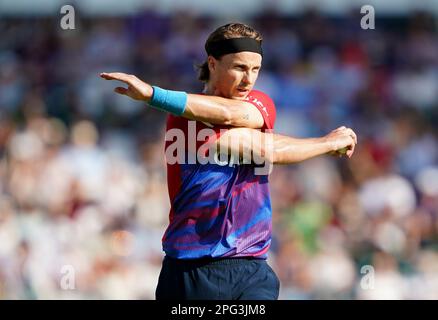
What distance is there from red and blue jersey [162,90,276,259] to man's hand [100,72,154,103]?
47 centimetres

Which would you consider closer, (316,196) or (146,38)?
(316,196)

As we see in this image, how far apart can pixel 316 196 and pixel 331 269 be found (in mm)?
1176

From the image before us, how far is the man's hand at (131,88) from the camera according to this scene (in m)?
5.41

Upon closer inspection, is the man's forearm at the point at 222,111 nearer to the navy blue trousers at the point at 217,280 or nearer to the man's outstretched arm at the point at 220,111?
the man's outstretched arm at the point at 220,111

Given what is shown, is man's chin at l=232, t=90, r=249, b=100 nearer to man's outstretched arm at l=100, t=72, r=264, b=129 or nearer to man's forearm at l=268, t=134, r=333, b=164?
man's outstretched arm at l=100, t=72, r=264, b=129

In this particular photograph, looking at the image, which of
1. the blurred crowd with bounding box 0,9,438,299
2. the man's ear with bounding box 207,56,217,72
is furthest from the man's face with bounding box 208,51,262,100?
the blurred crowd with bounding box 0,9,438,299

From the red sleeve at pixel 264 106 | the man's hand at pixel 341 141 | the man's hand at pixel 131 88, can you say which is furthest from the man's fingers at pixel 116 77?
the man's hand at pixel 341 141

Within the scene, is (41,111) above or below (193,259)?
above

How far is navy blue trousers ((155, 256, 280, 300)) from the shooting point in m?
6.00

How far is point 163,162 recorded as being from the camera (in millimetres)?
12773

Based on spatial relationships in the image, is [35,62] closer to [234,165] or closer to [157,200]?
[157,200]

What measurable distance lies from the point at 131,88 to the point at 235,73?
81 cm

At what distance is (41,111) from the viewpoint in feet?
45.5
